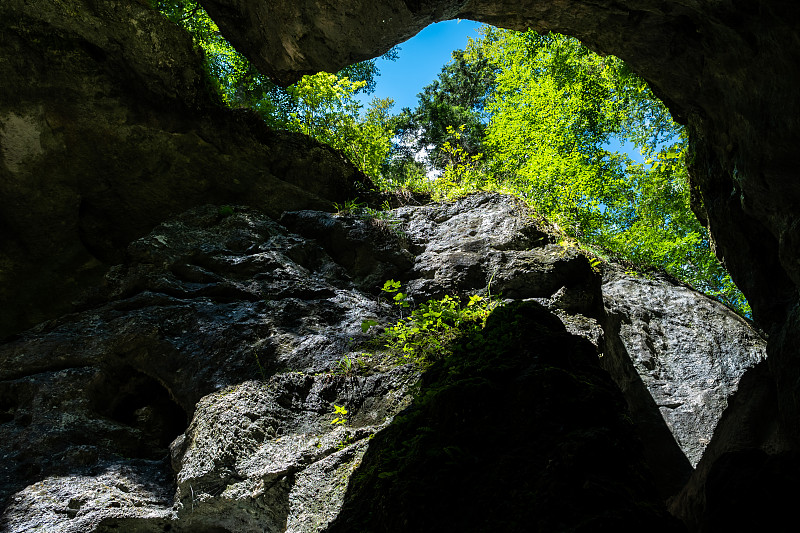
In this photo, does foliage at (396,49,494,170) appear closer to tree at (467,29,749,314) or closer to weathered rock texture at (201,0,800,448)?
tree at (467,29,749,314)

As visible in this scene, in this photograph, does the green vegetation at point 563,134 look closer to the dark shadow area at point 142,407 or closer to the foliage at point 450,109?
the foliage at point 450,109

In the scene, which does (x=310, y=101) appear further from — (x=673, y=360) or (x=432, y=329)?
(x=673, y=360)

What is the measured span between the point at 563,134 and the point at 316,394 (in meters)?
15.2

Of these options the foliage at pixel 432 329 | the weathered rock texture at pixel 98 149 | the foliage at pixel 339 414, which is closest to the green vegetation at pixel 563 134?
the weathered rock texture at pixel 98 149

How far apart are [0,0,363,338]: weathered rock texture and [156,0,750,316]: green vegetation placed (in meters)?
2.76

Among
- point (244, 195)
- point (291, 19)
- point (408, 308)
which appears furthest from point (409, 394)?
point (244, 195)

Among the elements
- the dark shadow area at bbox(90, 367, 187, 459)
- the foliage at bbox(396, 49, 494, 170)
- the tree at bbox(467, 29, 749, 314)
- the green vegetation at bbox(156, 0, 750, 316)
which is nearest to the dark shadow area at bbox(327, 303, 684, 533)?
the dark shadow area at bbox(90, 367, 187, 459)

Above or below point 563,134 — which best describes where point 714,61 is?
below

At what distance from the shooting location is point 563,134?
17875 millimetres

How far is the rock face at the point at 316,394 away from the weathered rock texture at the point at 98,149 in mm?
1213

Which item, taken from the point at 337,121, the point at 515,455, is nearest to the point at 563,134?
the point at 337,121

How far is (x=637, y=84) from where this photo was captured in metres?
17.5

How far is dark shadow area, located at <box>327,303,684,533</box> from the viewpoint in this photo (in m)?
2.56

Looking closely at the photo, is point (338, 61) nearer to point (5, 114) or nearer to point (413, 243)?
point (413, 243)
